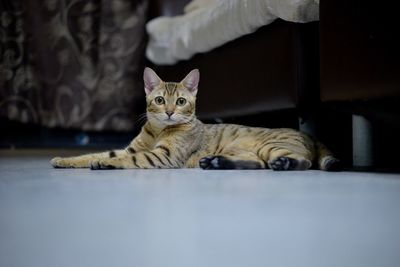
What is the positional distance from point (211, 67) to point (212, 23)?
0.26 meters

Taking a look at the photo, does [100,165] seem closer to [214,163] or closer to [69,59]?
[214,163]

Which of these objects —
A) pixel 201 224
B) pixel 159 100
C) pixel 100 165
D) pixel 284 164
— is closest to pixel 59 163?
pixel 100 165

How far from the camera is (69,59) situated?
3.22 meters

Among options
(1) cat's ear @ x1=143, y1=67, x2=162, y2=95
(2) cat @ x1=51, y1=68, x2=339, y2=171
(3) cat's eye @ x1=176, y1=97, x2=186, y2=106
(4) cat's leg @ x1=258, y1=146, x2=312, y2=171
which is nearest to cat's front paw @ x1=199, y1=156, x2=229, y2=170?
(2) cat @ x1=51, y1=68, x2=339, y2=171

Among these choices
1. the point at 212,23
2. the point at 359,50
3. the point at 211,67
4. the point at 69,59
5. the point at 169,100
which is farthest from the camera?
the point at 69,59

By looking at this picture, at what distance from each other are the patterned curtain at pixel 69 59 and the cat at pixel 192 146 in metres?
1.43

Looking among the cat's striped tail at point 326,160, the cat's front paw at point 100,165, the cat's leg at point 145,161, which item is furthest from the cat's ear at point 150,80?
the cat's striped tail at point 326,160

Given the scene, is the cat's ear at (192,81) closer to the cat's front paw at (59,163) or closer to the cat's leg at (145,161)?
the cat's leg at (145,161)

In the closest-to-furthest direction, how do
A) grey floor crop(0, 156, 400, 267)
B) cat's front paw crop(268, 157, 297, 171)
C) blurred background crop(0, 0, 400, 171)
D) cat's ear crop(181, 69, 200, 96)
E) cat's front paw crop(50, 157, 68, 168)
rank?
grey floor crop(0, 156, 400, 267), blurred background crop(0, 0, 400, 171), cat's front paw crop(268, 157, 297, 171), cat's front paw crop(50, 157, 68, 168), cat's ear crop(181, 69, 200, 96)

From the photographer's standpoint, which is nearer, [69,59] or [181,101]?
[181,101]

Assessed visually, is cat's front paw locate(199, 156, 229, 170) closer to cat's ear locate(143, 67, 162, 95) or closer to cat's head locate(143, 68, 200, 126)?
cat's head locate(143, 68, 200, 126)

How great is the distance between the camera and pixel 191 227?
697mm

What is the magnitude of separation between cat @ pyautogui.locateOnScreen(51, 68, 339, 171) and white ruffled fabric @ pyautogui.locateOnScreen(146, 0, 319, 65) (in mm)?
273

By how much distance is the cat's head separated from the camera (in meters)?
1.79
